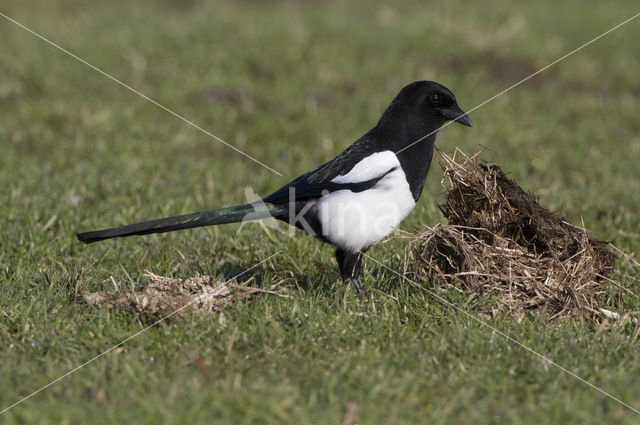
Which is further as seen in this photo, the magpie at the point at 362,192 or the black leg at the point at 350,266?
the black leg at the point at 350,266

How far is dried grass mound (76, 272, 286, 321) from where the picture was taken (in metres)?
3.31

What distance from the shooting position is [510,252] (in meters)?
3.58

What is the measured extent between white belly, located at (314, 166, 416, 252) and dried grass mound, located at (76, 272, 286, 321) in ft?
1.46

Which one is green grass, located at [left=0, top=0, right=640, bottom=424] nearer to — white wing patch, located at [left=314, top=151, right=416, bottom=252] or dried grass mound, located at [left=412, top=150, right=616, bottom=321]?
dried grass mound, located at [left=412, top=150, right=616, bottom=321]

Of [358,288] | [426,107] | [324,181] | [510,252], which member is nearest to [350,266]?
[358,288]

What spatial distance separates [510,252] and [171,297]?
1.63 m

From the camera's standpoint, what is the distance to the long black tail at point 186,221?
357 cm

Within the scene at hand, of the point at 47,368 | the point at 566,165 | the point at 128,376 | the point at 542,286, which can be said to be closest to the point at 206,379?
the point at 128,376

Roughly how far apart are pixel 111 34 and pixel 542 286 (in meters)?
6.73

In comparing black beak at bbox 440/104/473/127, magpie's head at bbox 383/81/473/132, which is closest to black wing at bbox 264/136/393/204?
magpie's head at bbox 383/81/473/132

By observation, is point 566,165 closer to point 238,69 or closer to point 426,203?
point 426,203

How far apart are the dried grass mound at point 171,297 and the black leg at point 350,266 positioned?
366mm

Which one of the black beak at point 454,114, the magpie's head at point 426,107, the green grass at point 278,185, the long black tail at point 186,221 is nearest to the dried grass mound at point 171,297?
the green grass at point 278,185

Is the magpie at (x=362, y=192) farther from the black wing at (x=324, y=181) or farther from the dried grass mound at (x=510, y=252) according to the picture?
the dried grass mound at (x=510, y=252)
